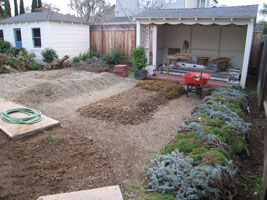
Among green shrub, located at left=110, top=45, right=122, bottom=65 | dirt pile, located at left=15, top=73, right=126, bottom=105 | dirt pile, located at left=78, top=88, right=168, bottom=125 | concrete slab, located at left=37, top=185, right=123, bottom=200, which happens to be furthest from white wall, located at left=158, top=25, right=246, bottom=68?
concrete slab, located at left=37, top=185, right=123, bottom=200

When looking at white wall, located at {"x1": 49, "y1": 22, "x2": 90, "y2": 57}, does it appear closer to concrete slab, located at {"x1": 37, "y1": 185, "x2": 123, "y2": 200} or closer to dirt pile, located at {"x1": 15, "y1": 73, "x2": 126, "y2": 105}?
dirt pile, located at {"x1": 15, "y1": 73, "x2": 126, "y2": 105}

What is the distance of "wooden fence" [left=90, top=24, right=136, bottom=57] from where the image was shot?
12734 millimetres

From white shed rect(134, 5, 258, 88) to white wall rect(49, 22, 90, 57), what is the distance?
497 centimetres

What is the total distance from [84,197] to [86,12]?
25.2 metres

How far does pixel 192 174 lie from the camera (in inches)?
110

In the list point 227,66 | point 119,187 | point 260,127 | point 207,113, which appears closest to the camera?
point 119,187

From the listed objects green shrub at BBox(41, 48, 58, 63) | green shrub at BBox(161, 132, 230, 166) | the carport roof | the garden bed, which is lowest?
the garden bed

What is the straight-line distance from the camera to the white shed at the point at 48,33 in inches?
501

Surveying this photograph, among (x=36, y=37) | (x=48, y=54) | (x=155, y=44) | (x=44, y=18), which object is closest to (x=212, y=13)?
(x=155, y=44)

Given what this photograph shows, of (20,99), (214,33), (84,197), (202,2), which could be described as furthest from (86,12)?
(84,197)

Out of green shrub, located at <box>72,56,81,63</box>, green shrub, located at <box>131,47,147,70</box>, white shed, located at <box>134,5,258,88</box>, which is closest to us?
white shed, located at <box>134,5,258,88</box>

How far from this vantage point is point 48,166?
3.39 metres

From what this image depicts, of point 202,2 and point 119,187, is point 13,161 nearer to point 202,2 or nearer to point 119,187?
point 119,187

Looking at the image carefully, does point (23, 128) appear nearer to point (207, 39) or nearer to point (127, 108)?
point (127, 108)
